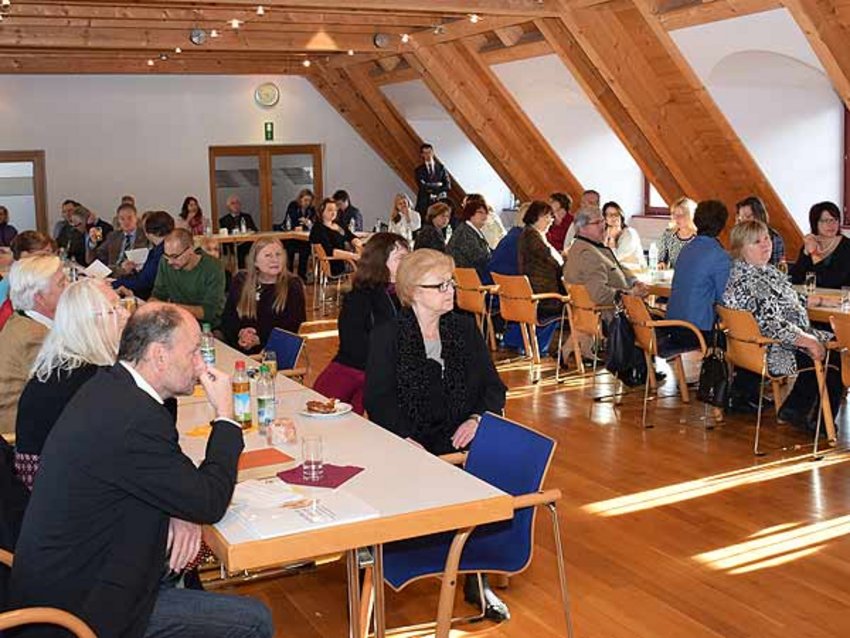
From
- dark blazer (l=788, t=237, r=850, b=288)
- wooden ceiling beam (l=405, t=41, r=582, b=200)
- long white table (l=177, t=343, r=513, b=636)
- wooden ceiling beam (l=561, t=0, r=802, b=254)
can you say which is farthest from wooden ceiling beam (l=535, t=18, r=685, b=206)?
long white table (l=177, t=343, r=513, b=636)

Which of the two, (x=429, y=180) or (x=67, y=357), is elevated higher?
(x=429, y=180)

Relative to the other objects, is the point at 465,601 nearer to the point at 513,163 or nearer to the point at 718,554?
the point at 718,554

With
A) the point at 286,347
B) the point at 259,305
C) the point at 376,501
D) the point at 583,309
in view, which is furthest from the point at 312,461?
the point at 583,309

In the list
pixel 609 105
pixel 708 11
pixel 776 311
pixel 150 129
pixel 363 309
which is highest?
pixel 708 11

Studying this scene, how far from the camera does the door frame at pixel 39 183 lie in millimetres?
16422

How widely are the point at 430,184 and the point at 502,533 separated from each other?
13.0m

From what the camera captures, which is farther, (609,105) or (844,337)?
(609,105)

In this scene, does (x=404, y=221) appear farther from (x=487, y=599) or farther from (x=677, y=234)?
(x=487, y=599)

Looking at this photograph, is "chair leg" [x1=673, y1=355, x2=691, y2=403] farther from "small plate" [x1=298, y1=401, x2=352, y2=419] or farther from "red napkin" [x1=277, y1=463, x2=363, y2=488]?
"red napkin" [x1=277, y1=463, x2=363, y2=488]

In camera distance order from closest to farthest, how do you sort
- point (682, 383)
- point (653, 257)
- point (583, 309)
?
point (682, 383) < point (583, 309) < point (653, 257)

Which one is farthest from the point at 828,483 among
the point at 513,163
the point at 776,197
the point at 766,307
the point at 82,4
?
the point at 513,163

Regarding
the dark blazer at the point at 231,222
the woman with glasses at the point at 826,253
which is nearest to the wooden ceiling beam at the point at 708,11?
the woman with glasses at the point at 826,253

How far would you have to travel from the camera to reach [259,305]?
6566 mm

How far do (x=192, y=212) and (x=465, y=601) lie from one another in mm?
11269
